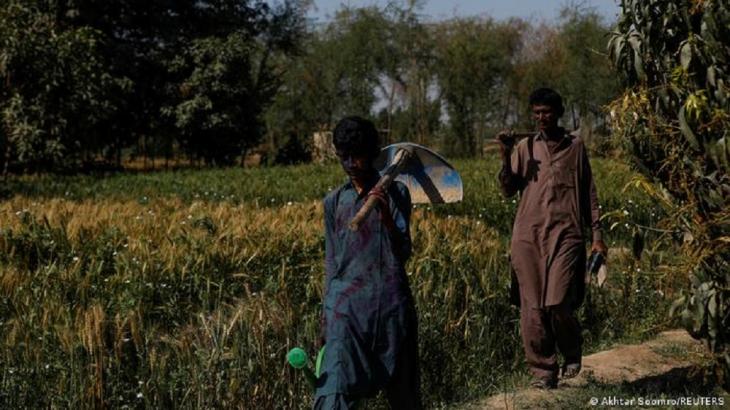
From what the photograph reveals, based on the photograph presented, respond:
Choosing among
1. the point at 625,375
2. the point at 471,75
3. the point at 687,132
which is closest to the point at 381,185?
the point at 687,132

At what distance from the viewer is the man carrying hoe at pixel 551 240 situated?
5.21m

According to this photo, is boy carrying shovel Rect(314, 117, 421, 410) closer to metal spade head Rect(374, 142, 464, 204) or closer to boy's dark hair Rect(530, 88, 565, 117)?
metal spade head Rect(374, 142, 464, 204)

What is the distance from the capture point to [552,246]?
522 cm

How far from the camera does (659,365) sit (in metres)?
6.07

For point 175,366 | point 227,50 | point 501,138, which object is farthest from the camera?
point 227,50

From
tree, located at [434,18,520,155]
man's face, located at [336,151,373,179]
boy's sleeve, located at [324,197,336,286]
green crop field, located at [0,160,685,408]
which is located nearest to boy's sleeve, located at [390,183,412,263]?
man's face, located at [336,151,373,179]

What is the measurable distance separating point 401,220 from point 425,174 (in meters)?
0.56

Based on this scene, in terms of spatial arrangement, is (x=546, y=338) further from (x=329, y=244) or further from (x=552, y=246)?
(x=329, y=244)

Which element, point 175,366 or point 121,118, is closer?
point 175,366

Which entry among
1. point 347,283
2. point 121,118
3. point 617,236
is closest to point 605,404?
point 347,283

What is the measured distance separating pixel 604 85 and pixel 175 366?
2879cm

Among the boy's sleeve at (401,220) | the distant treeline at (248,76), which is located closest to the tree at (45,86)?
the distant treeline at (248,76)

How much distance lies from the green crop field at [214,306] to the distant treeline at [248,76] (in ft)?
37.9

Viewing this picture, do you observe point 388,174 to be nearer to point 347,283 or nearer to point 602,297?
point 347,283
